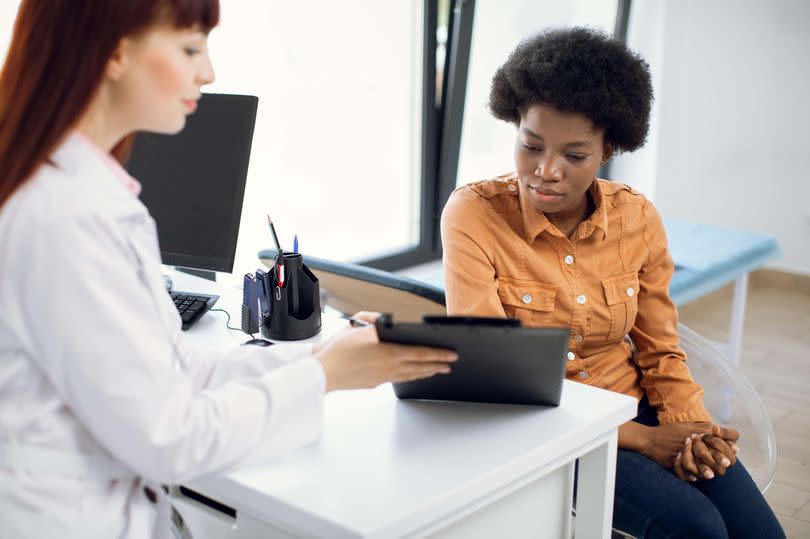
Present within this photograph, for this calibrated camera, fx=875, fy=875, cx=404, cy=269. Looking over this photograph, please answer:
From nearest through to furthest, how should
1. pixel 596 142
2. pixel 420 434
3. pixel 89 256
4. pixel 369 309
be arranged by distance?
pixel 89 256, pixel 420 434, pixel 596 142, pixel 369 309

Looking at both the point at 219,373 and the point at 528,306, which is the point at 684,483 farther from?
the point at 219,373

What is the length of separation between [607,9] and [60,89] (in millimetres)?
4284

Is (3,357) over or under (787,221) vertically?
over

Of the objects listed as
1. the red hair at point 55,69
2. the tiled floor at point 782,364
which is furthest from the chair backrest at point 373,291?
the tiled floor at point 782,364

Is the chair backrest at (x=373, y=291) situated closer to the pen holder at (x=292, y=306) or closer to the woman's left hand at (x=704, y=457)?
the pen holder at (x=292, y=306)

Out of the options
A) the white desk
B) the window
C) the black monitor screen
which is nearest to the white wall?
the window

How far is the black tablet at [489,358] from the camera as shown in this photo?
1155mm

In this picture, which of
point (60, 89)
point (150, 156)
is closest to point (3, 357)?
point (60, 89)

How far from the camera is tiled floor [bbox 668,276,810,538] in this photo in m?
2.67

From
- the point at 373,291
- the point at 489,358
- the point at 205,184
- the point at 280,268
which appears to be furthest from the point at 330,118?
the point at 489,358

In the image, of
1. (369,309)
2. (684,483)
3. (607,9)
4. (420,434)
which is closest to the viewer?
(420,434)

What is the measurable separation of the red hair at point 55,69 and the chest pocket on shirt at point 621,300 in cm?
114

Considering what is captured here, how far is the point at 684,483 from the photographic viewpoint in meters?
1.64

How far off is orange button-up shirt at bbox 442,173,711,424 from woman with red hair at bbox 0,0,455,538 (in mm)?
764
